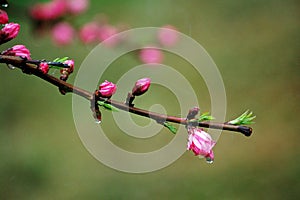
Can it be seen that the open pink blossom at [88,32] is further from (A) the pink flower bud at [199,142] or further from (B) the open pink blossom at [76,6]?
(A) the pink flower bud at [199,142]

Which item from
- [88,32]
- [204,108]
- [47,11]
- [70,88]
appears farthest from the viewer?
[204,108]

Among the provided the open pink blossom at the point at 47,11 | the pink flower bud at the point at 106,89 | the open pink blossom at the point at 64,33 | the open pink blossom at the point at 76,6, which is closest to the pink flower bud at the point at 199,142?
the pink flower bud at the point at 106,89

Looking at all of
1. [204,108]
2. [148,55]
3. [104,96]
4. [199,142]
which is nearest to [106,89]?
[104,96]

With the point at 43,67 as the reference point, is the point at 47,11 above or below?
above

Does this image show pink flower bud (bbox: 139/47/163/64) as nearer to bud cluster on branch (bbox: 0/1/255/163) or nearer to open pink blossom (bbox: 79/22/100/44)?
open pink blossom (bbox: 79/22/100/44)

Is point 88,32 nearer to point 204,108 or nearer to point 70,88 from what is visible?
point 70,88
